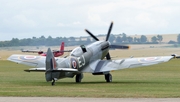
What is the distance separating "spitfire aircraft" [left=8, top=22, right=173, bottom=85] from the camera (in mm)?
31734

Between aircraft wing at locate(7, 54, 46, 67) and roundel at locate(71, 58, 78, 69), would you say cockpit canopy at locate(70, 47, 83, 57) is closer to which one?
roundel at locate(71, 58, 78, 69)

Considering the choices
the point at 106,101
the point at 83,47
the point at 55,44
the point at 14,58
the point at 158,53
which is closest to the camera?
the point at 106,101

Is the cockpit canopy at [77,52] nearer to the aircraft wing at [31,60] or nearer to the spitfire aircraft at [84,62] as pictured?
the spitfire aircraft at [84,62]

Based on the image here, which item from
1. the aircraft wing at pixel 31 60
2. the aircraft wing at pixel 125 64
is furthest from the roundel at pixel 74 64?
the aircraft wing at pixel 31 60

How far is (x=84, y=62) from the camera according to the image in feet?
116

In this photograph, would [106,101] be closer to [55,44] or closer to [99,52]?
[99,52]

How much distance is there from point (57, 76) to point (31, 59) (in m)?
6.60

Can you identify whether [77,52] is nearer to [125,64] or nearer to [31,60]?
[125,64]

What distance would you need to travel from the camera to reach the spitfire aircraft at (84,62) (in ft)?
104

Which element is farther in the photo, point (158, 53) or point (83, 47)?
point (158, 53)

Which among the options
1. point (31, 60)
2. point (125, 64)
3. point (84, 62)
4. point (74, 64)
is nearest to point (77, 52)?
point (84, 62)

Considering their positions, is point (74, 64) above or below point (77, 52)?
below

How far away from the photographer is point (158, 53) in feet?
396

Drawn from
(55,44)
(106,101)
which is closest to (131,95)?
(106,101)
